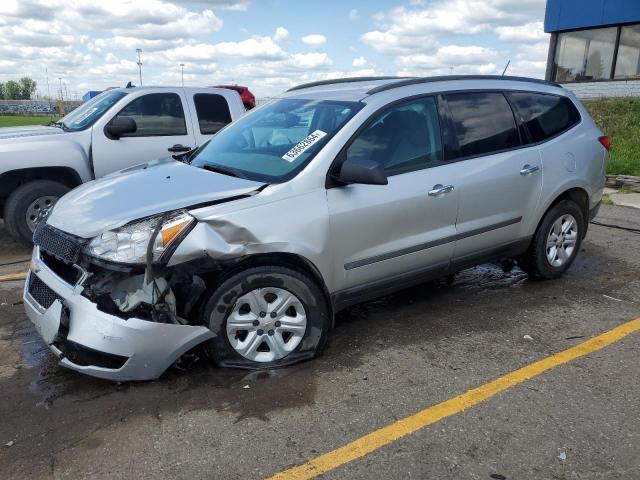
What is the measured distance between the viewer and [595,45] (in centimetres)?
1848

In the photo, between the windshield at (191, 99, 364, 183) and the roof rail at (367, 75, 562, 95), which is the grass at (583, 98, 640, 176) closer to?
the roof rail at (367, 75, 562, 95)

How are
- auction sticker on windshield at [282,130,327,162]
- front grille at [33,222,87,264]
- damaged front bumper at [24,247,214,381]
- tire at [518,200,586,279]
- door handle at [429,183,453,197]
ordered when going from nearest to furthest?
damaged front bumper at [24,247,214,381], front grille at [33,222,87,264], auction sticker on windshield at [282,130,327,162], door handle at [429,183,453,197], tire at [518,200,586,279]

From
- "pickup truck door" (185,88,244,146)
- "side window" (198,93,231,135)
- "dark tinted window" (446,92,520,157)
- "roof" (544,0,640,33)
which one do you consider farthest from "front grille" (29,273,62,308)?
"roof" (544,0,640,33)

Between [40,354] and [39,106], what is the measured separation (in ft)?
219

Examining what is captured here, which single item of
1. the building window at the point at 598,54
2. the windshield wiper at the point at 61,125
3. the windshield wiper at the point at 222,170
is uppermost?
the building window at the point at 598,54

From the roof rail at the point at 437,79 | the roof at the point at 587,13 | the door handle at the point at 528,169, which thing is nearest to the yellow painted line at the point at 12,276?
the roof rail at the point at 437,79

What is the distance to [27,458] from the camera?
2.62m

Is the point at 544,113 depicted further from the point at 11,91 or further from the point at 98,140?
the point at 11,91

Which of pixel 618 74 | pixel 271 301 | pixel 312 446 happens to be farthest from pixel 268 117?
pixel 618 74

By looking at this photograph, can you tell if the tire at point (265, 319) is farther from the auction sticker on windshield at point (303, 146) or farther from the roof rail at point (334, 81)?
the roof rail at point (334, 81)

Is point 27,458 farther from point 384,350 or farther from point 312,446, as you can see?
point 384,350

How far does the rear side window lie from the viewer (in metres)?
4.67

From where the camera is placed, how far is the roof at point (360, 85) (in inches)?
155

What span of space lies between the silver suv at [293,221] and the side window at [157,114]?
268 cm
